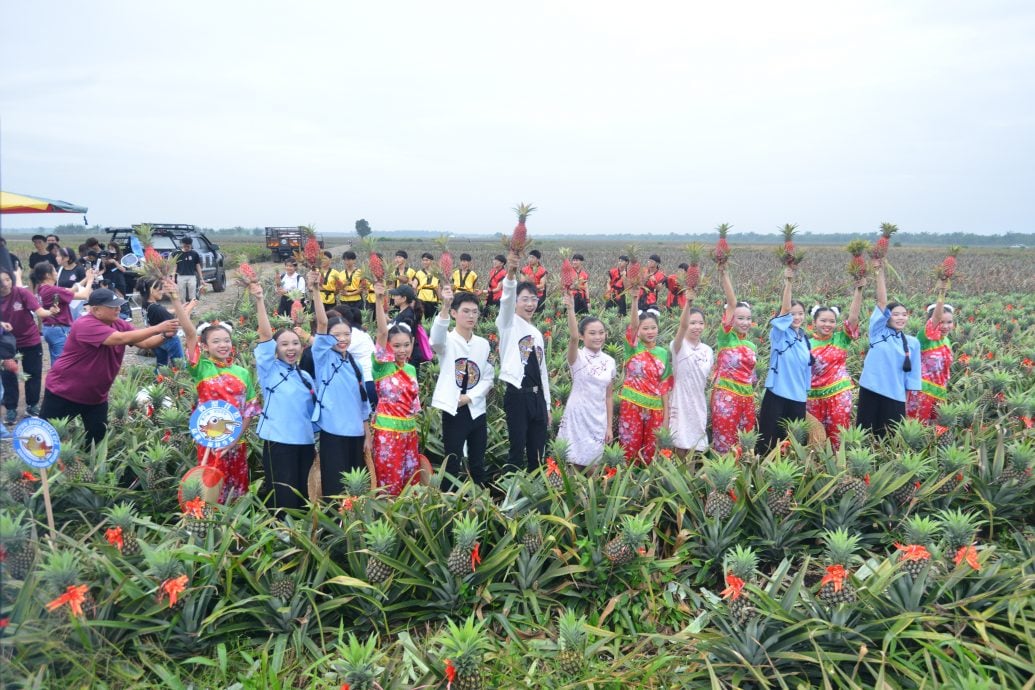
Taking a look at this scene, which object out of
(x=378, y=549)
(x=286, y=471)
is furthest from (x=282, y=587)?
(x=286, y=471)

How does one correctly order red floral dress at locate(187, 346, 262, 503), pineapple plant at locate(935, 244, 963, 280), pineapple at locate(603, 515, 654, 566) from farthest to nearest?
1. pineapple plant at locate(935, 244, 963, 280)
2. red floral dress at locate(187, 346, 262, 503)
3. pineapple at locate(603, 515, 654, 566)

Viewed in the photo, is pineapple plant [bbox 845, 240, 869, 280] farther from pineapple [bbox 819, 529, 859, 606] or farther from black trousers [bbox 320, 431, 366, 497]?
black trousers [bbox 320, 431, 366, 497]

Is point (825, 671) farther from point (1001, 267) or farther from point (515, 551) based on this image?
point (1001, 267)

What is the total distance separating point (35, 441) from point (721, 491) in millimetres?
3978

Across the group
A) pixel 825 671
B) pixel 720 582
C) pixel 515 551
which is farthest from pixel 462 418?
pixel 825 671

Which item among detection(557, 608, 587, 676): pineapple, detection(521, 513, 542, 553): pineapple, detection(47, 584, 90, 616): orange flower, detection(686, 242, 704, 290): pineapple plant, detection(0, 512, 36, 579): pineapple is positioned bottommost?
detection(557, 608, 587, 676): pineapple

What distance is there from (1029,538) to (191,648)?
539 centimetres

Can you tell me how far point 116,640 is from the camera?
3.30 meters

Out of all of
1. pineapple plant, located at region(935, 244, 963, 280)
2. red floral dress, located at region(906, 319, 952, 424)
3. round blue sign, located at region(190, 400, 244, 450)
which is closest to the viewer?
round blue sign, located at region(190, 400, 244, 450)

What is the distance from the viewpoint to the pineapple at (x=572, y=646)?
10.3ft

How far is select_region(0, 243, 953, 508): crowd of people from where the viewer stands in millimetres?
4762

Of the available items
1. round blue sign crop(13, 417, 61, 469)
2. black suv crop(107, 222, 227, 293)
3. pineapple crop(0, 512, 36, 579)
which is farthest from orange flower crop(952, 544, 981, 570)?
black suv crop(107, 222, 227, 293)

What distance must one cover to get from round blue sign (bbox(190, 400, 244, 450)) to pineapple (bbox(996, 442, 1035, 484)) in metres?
5.70

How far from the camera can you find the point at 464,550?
3.72 metres
